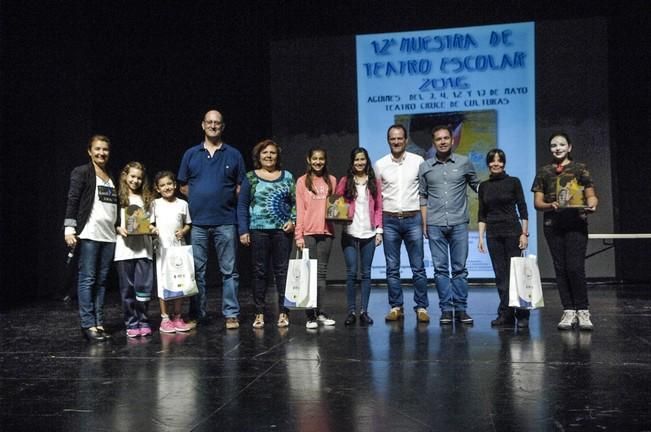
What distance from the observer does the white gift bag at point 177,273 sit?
4008mm

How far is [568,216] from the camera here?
3846 mm

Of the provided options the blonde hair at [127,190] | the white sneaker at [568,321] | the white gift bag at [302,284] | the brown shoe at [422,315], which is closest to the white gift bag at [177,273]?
the blonde hair at [127,190]

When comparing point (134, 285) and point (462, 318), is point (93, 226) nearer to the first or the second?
point (134, 285)

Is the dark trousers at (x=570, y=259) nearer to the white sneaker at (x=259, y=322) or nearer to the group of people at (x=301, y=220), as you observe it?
the group of people at (x=301, y=220)

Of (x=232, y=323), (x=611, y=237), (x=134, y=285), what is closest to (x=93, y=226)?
(x=134, y=285)

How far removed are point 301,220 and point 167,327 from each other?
1.16 m

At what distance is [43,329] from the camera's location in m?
4.51

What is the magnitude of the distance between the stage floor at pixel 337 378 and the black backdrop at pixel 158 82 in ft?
7.54

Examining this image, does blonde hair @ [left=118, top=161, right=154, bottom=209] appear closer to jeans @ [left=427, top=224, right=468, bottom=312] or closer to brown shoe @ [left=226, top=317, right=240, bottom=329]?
brown shoe @ [left=226, top=317, right=240, bottom=329]

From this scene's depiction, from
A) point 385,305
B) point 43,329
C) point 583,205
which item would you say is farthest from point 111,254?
point 583,205

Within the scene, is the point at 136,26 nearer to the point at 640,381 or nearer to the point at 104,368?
the point at 104,368

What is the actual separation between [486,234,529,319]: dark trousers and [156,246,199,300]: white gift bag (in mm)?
2008

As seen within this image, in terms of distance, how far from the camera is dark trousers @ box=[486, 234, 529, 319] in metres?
4.12

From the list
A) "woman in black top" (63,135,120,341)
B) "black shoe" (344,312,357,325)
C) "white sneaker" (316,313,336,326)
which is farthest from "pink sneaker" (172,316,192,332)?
"black shoe" (344,312,357,325)
